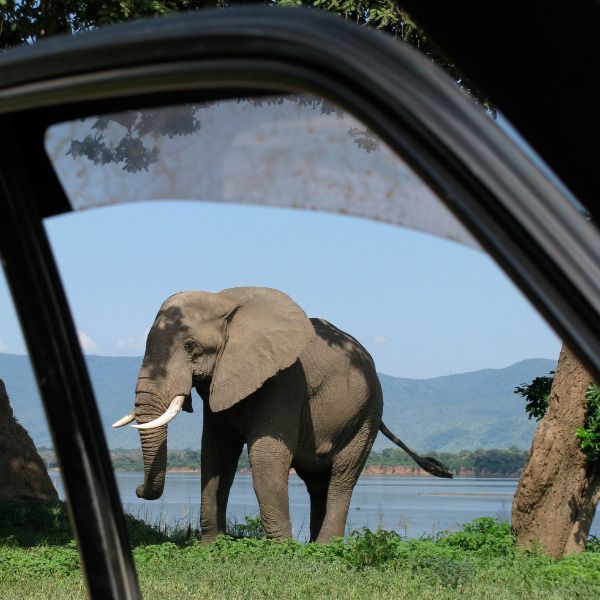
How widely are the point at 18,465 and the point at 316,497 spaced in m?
4.33

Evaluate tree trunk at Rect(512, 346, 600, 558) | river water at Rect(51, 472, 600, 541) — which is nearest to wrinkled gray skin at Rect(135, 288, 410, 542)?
river water at Rect(51, 472, 600, 541)

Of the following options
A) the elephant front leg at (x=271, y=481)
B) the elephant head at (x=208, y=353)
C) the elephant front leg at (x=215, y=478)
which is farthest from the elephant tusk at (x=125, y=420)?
the elephant front leg at (x=271, y=481)

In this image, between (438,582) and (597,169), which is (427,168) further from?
(438,582)

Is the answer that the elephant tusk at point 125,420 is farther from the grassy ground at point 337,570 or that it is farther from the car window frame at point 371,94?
the car window frame at point 371,94

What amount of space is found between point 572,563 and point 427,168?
24.3 feet

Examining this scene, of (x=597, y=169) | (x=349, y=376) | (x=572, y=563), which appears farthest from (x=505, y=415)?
(x=597, y=169)

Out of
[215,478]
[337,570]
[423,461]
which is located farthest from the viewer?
[423,461]

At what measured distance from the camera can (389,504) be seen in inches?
645

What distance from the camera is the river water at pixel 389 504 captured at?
1095cm

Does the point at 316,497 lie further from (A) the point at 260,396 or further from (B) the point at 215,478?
(A) the point at 260,396

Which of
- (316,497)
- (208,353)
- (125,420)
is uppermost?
(208,353)

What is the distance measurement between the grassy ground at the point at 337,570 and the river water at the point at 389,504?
27.3 inches

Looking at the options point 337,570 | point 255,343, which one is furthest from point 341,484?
point 337,570

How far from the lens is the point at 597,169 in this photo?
2.08 feet
